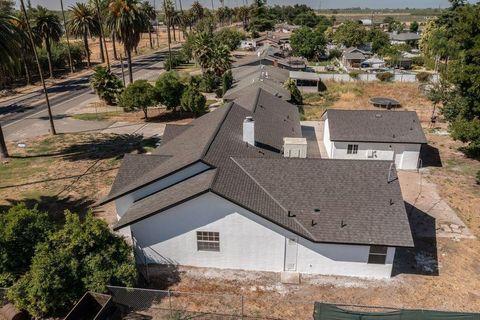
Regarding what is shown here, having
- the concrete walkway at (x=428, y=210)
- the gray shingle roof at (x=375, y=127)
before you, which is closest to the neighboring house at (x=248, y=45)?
the gray shingle roof at (x=375, y=127)

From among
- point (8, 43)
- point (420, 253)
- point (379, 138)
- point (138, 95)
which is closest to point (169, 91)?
point (138, 95)

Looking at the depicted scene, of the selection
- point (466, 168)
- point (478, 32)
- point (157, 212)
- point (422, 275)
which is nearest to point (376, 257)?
point (422, 275)

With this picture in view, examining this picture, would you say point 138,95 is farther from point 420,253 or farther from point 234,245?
point 420,253

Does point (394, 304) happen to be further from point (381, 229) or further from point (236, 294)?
point (236, 294)

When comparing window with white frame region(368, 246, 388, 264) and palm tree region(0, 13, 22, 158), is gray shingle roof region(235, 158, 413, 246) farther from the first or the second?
palm tree region(0, 13, 22, 158)

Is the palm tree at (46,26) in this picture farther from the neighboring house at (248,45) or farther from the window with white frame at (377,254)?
the window with white frame at (377,254)

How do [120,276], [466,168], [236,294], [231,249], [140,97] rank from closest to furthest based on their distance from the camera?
1. [120,276]
2. [236,294]
3. [231,249]
4. [466,168]
5. [140,97]
